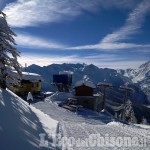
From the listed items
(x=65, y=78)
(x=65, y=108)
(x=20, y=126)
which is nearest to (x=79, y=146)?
(x=20, y=126)

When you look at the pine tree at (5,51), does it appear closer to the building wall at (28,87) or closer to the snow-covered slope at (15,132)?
the snow-covered slope at (15,132)

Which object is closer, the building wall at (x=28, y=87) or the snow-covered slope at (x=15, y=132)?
the snow-covered slope at (x=15, y=132)

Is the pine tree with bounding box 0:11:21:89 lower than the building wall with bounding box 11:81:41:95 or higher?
higher

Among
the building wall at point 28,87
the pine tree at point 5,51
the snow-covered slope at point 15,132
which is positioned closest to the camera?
the snow-covered slope at point 15,132

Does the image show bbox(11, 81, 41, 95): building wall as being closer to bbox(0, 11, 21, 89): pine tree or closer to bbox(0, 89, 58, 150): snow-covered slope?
bbox(0, 11, 21, 89): pine tree

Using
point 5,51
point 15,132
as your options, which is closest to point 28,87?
point 5,51

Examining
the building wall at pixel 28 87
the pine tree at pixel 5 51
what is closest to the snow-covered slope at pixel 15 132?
the pine tree at pixel 5 51

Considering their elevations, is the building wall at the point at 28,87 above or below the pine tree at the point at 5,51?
below

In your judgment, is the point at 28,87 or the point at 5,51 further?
the point at 28,87

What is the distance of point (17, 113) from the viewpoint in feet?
68.2

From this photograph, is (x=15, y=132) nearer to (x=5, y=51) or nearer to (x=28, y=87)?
(x=5, y=51)

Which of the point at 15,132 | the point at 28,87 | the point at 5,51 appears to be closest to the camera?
the point at 15,132

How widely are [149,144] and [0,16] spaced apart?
1737cm

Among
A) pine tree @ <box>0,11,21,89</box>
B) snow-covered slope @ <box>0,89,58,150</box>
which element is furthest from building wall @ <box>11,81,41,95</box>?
snow-covered slope @ <box>0,89,58,150</box>
